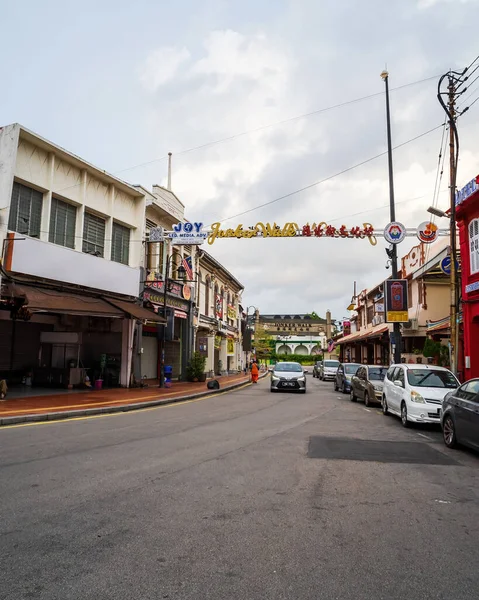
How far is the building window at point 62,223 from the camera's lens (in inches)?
725

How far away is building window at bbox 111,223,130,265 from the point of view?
861 inches

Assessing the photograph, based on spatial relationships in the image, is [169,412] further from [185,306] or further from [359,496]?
[185,306]

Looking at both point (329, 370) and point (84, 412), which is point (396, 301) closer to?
point (84, 412)

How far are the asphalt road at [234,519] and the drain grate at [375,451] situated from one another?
0.13ft

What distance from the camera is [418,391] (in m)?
12.3

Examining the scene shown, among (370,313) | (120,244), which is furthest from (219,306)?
(120,244)

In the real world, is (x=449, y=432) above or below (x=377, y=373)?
below

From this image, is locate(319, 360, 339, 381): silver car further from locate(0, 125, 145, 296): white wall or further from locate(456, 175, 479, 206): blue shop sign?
locate(456, 175, 479, 206): blue shop sign

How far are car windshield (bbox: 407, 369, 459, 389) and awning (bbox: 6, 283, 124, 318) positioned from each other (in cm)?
1047

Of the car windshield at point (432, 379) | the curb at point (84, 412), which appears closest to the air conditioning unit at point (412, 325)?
the curb at point (84, 412)

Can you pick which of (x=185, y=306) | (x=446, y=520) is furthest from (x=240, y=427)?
(x=185, y=306)

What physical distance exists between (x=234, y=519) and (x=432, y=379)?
9589 mm

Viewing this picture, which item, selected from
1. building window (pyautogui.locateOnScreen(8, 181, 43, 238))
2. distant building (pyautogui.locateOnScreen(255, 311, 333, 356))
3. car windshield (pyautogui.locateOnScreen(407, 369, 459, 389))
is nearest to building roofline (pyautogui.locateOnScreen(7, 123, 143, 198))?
building window (pyautogui.locateOnScreen(8, 181, 43, 238))

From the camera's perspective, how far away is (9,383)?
19.8 metres
